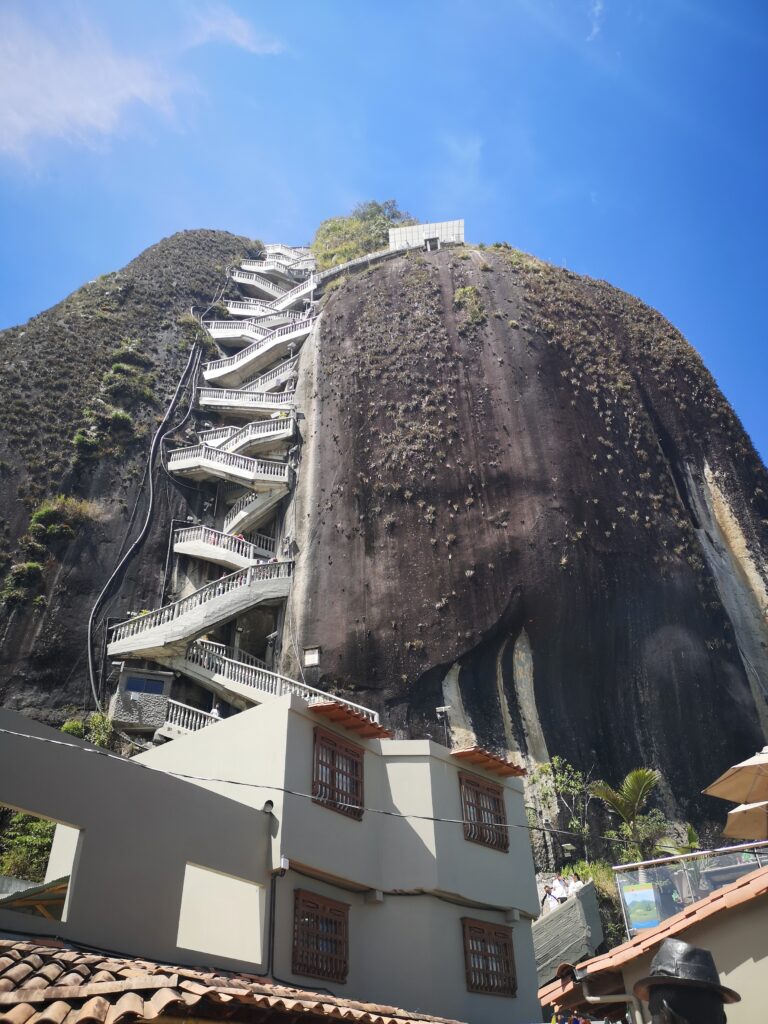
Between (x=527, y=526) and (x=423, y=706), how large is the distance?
7.13 m

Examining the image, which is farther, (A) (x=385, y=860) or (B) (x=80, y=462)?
(B) (x=80, y=462)

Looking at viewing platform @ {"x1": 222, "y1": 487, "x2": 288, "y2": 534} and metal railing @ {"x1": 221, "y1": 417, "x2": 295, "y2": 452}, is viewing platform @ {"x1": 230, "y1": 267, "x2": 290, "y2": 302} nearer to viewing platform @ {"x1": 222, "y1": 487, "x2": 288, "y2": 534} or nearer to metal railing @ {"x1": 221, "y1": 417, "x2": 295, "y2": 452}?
metal railing @ {"x1": 221, "y1": 417, "x2": 295, "y2": 452}

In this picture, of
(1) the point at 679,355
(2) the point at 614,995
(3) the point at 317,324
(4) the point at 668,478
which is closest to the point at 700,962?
(2) the point at 614,995

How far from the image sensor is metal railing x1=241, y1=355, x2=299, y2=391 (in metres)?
39.4

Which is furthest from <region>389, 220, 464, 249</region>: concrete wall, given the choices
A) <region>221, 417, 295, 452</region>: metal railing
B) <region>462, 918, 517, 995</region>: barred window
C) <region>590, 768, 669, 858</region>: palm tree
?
<region>462, 918, 517, 995</region>: barred window

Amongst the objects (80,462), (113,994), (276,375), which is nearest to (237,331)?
(276,375)

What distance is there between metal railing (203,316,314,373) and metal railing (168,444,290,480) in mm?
7538

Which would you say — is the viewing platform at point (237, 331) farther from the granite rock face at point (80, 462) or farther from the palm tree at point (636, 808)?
the palm tree at point (636, 808)

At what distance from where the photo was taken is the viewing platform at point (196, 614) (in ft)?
88.8

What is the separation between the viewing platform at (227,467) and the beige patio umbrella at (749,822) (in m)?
23.7

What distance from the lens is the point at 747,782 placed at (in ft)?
41.8

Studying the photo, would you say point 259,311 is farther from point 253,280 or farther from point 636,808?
point 636,808

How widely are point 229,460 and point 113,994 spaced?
27.7m

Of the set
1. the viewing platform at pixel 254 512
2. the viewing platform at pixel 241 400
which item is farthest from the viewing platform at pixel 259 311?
the viewing platform at pixel 254 512
